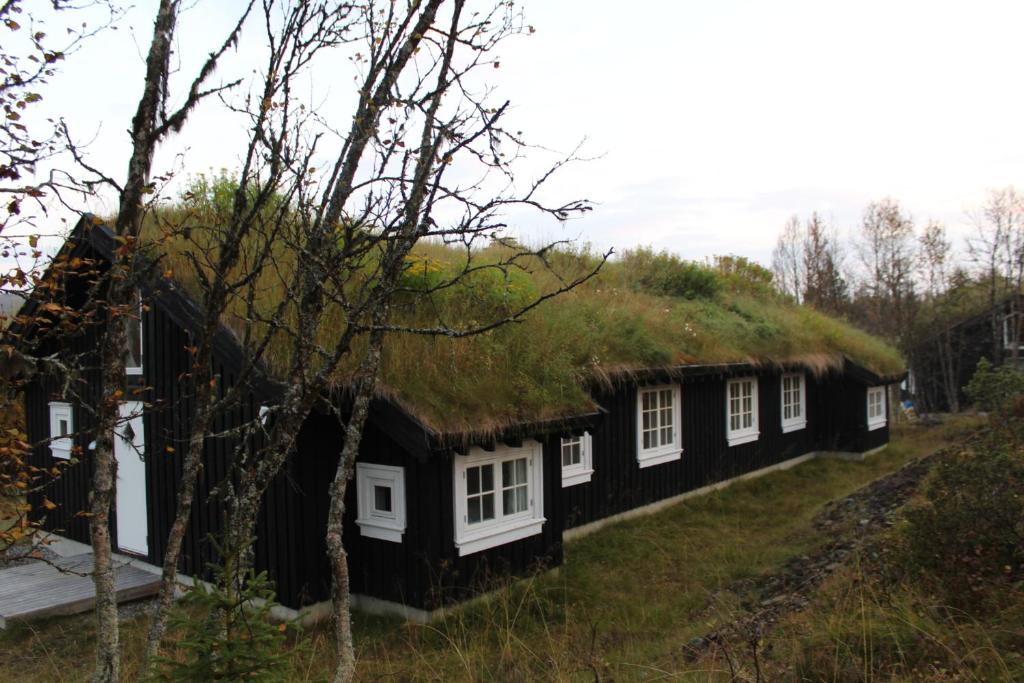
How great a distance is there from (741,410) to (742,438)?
53cm

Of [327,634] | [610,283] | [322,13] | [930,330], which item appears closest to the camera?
[322,13]

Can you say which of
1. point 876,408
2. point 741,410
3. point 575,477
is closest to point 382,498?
point 575,477

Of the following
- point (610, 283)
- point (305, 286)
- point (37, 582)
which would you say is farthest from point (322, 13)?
point (610, 283)

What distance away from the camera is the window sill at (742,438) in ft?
42.4

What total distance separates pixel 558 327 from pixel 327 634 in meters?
4.54

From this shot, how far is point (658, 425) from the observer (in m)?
11.2

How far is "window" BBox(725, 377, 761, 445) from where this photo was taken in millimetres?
12961

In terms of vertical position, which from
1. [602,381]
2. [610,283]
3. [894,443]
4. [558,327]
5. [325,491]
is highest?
[610,283]

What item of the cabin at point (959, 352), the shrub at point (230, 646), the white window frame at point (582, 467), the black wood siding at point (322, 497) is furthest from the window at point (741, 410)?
the cabin at point (959, 352)

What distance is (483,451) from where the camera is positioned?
7344 millimetres

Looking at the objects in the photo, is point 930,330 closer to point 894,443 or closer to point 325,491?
point 894,443

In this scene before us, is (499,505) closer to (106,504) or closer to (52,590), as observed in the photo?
(106,504)

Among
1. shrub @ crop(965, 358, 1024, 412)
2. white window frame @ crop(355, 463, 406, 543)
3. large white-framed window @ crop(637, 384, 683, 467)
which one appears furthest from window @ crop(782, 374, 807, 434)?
white window frame @ crop(355, 463, 406, 543)

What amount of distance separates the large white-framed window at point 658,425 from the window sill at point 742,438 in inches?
68.7
